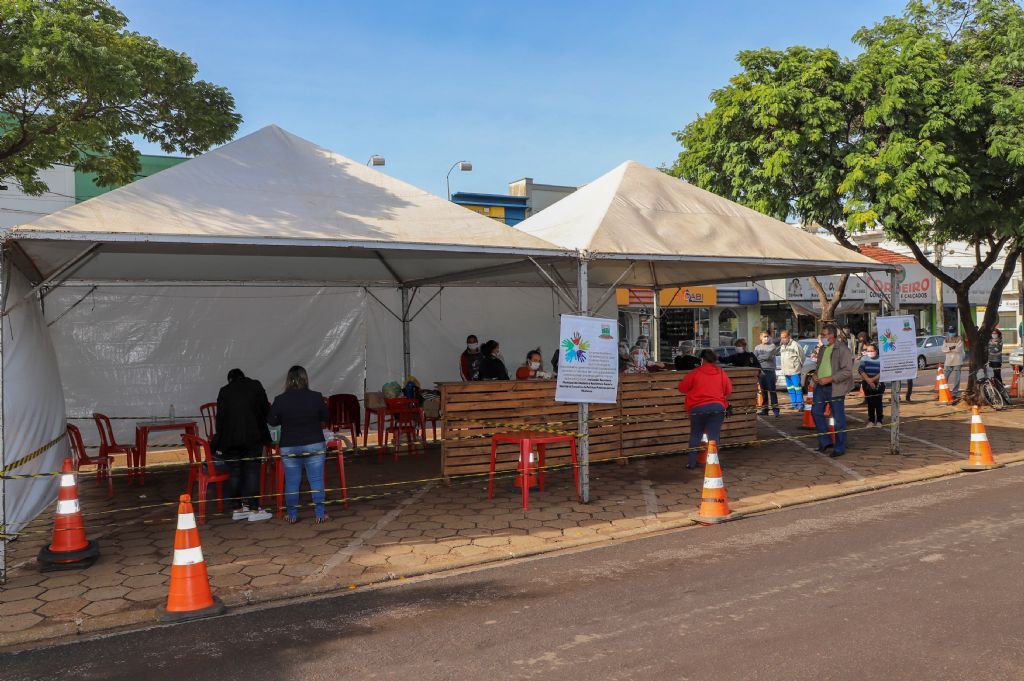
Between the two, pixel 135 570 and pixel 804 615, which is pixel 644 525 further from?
pixel 135 570

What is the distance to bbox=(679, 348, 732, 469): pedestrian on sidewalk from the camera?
9773 millimetres

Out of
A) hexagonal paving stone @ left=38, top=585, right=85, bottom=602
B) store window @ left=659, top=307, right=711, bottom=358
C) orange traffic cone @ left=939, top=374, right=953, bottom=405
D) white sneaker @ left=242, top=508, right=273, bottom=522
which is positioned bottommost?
hexagonal paving stone @ left=38, top=585, right=85, bottom=602

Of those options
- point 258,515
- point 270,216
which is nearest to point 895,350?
point 270,216

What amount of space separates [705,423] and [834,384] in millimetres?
2281

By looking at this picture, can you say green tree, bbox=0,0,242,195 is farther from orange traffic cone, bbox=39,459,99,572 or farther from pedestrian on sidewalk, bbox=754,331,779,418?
pedestrian on sidewalk, bbox=754,331,779,418

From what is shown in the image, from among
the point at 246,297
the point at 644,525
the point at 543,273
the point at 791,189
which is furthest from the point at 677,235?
the point at 246,297

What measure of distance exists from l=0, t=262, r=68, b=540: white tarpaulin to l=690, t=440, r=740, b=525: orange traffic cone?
244 inches

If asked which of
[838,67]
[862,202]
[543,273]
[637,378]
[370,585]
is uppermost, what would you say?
[838,67]

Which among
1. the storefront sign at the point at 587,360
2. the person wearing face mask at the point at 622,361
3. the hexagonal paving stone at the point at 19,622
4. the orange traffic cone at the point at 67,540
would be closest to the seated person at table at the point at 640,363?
the person wearing face mask at the point at 622,361

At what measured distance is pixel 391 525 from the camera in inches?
301

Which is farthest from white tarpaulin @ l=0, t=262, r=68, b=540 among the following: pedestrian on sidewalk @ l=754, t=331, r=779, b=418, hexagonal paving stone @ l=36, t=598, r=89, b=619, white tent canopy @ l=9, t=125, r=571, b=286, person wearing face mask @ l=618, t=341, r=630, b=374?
pedestrian on sidewalk @ l=754, t=331, r=779, b=418

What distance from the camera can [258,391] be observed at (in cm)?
800

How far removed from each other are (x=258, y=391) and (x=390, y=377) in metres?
6.16

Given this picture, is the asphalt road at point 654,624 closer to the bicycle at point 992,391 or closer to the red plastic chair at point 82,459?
the red plastic chair at point 82,459
